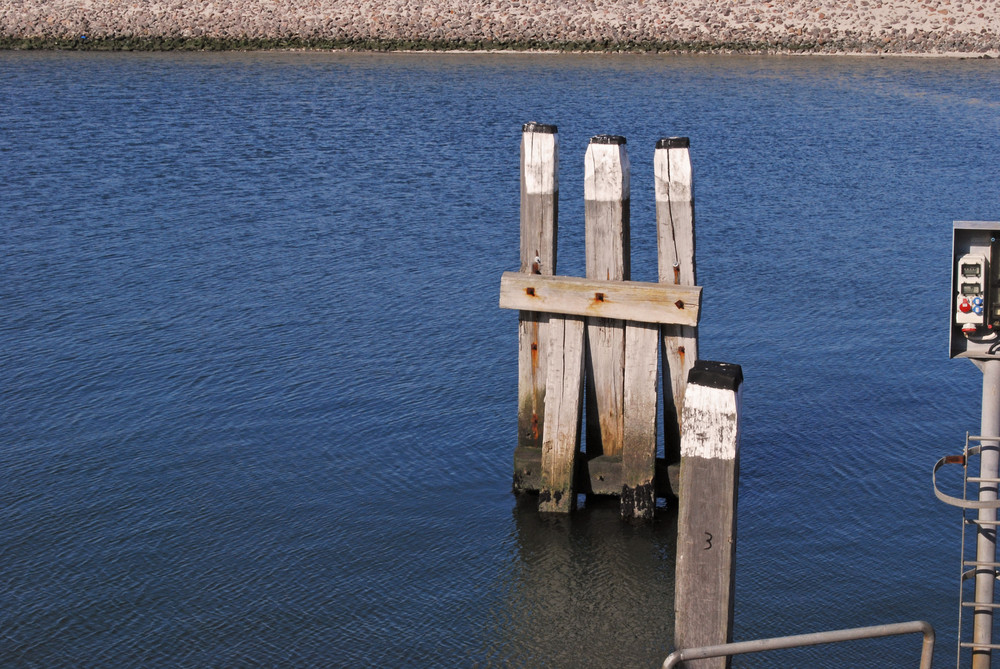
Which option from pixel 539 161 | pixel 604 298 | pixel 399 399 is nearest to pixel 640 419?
pixel 604 298

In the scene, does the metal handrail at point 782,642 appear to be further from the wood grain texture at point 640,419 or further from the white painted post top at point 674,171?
the white painted post top at point 674,171

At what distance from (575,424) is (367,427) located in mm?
2244

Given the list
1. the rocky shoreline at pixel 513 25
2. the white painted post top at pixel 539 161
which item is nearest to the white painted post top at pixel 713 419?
the white painted post top at pixel 539 161

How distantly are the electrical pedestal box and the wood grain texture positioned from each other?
7.48ft

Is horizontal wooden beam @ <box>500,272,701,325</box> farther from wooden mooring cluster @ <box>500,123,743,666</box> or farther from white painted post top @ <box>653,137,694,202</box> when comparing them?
white painted post top @ <box>653,137,694,202</box>

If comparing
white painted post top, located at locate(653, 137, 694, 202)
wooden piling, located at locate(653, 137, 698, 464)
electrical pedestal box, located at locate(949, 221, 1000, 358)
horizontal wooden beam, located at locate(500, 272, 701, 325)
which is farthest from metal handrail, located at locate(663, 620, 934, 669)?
white painted post top, located at locate(653, 137, 694, 202)

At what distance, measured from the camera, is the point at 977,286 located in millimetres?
5547

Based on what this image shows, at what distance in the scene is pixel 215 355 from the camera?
36.2ft

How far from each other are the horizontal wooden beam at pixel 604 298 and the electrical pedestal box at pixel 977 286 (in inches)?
78.7

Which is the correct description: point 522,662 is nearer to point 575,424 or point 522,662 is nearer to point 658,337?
point 575,424

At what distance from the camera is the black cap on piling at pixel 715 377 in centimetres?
522

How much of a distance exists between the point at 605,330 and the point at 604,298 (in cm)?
27

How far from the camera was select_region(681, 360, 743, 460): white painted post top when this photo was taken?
5.18 metres

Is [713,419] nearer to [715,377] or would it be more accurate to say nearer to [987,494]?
[715,377]
